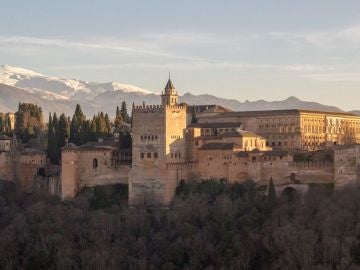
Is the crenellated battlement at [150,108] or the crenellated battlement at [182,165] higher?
the crenellated battlement at [150,108]

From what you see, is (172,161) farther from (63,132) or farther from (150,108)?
(63,132)

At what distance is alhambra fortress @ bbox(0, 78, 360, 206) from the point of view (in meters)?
43.1

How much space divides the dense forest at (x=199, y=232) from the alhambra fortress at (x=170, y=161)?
40.9 inches

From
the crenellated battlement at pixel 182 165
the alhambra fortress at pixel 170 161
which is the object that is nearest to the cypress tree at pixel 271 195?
the alhambra fortress at pixel 170 161

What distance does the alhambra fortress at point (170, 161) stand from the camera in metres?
43.1

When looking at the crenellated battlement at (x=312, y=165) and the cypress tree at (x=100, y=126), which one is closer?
the crenellated battlement at (x=312, y=165)

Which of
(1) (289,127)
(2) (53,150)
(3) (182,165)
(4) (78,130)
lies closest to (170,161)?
(3) (182,165)

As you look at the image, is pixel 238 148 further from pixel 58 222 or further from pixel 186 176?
pixel 58 222

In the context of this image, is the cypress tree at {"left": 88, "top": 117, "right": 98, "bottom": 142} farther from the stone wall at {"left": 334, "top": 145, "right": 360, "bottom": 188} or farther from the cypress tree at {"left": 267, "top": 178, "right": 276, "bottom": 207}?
the stone wall at {"left": 334, "top": 145, "right": 360, "bottom": 188}

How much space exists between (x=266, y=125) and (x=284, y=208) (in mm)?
15172

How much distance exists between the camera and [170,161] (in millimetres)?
44938

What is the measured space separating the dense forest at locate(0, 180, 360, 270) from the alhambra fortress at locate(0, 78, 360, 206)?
3.41 ft

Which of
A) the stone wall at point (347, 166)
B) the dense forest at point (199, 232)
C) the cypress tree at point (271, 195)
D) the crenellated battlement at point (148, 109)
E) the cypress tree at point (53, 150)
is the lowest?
the dense forest at point (199, 232)

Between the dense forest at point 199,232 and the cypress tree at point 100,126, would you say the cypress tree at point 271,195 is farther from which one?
the cypress tree at point 100,126
